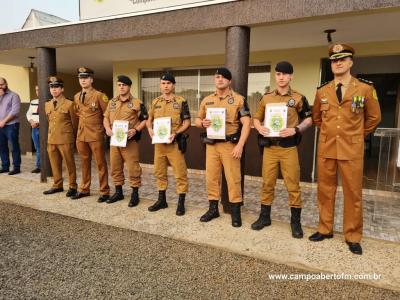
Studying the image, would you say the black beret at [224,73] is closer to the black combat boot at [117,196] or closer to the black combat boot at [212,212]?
the black combat boot at [212,212]

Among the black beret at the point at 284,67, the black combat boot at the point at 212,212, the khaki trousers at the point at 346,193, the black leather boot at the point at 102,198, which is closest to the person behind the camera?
the khaki trousers at the point at 346,193

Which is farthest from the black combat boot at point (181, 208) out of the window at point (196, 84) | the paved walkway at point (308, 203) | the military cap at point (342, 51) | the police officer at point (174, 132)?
the window at point (196, 84)

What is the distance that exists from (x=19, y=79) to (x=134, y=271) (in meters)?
8.50

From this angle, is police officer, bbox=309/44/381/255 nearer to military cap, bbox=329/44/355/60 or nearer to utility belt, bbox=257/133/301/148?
military cap, bbox=329/44/355/60

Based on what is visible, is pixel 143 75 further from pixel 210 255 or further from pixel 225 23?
pixel 210 255

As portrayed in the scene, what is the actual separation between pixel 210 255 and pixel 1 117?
5426 millimetres

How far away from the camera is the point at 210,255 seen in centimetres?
298

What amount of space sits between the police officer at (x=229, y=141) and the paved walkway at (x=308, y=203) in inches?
24.0

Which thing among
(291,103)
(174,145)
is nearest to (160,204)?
(174,145)

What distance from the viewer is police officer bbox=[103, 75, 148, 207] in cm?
423

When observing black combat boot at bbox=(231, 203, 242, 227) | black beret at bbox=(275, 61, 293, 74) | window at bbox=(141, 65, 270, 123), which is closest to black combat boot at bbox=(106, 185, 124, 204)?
black combat boot at bbox=(231, 203, 242, 227)

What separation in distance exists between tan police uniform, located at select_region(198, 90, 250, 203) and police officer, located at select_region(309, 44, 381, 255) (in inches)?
35.6

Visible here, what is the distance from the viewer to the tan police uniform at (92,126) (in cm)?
446

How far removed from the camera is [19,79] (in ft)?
29.9
